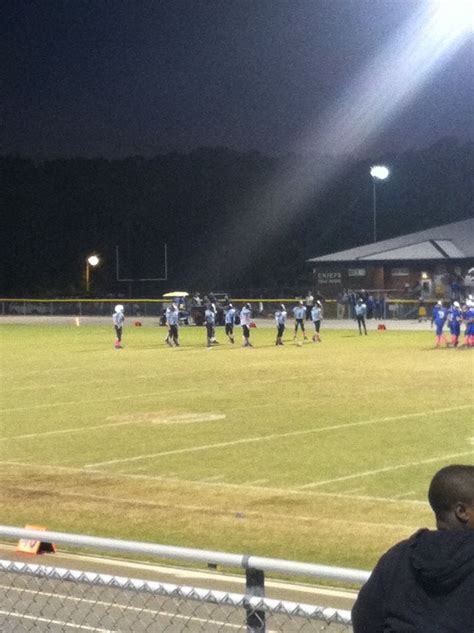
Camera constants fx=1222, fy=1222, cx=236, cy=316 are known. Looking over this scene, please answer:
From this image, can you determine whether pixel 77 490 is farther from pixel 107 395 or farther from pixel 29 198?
pixel 29 198

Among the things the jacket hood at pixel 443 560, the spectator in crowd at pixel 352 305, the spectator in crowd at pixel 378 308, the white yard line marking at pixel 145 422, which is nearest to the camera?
the jacket hood at pixel 443 560

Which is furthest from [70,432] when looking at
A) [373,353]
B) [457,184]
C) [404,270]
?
[457,184]

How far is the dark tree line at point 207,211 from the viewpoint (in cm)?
13838

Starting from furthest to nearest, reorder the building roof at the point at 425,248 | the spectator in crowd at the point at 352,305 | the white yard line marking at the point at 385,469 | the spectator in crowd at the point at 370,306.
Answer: the building roof at the point at 425,248, the spectator in crowd at the point at 352,305, the spectator in crowd at the point at 370,306, the white yard line marking at the point at 385,469

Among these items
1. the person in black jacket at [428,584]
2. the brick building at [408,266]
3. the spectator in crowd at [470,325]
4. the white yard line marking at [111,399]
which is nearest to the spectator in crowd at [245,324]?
the spectator in crowd at [470,325]

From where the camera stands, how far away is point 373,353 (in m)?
38.4

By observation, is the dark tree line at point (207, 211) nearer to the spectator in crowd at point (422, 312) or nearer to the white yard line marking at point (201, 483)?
the spectator in crowd at point (422, 312)

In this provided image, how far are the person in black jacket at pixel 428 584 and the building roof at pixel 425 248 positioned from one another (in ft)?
236

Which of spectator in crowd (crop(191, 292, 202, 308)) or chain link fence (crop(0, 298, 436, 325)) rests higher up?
spectator in crowd (crop(191, 292, 202, 308))

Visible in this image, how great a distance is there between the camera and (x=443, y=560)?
368cm

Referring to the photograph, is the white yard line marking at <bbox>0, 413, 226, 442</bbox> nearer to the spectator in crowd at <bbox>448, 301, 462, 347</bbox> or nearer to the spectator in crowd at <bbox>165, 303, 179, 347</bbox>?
the spectator in crowd at <bbox>448, 301, 462, 347</bbox>

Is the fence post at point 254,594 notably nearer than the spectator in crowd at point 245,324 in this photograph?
Yes

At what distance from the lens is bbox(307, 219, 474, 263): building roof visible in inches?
2987

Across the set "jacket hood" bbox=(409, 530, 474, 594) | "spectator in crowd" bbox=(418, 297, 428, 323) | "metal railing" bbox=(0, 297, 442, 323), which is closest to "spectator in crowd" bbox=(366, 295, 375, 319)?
"metal railing" bbox=(0, 297, 442, 323)
